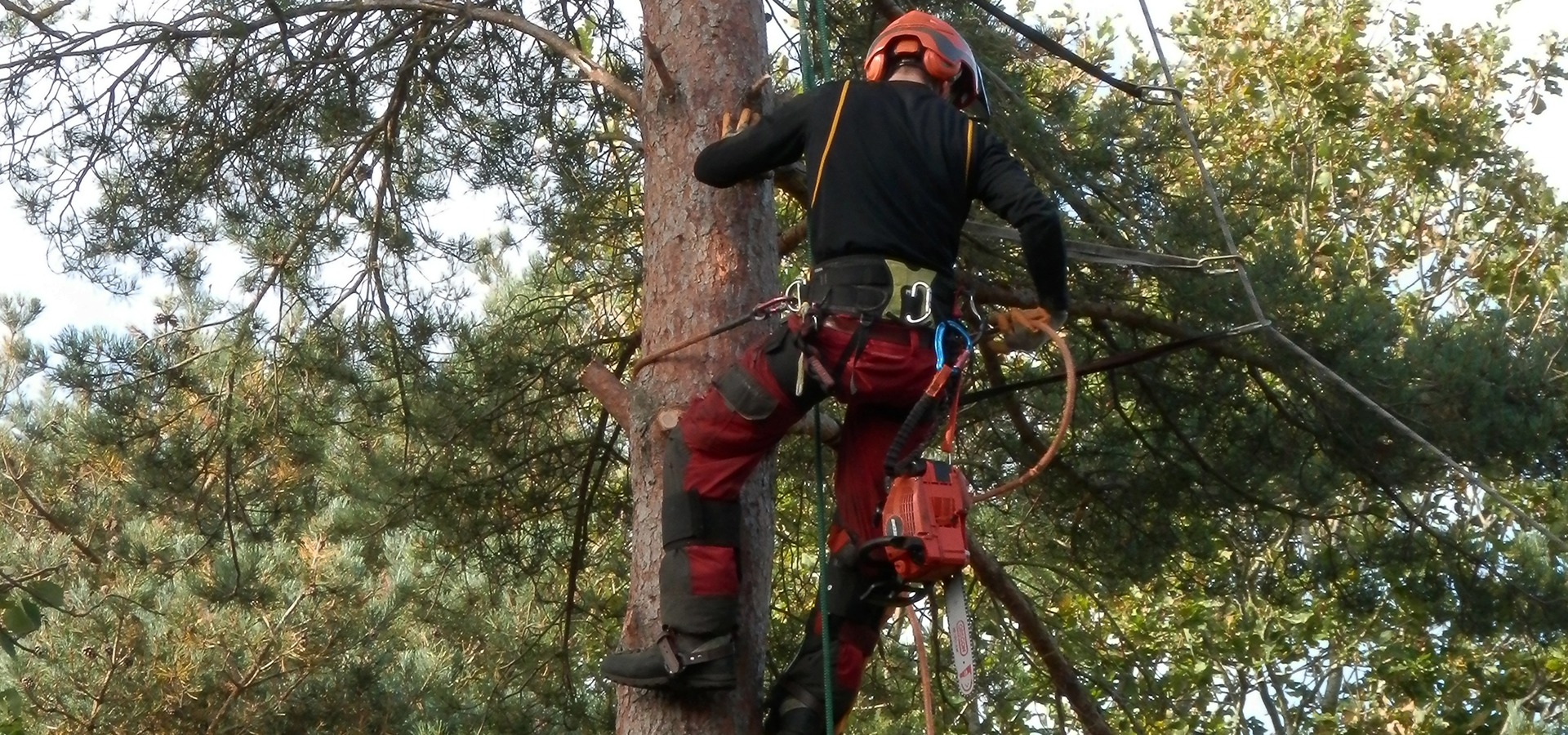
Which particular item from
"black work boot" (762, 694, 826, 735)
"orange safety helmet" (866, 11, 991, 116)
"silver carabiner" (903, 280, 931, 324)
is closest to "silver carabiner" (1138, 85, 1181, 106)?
"orange safety helmet" (866, 11, 991, 116)

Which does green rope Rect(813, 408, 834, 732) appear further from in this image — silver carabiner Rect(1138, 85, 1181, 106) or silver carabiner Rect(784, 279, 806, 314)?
silver carabiner Rect(1138, 85, 1181, 106)

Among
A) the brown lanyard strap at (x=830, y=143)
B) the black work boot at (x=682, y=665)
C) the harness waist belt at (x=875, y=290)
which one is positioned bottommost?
the black work boot at (x=682, y=665)

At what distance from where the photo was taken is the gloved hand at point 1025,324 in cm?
348

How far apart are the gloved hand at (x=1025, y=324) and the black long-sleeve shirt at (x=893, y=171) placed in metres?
0.05

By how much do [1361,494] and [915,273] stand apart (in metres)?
3.60

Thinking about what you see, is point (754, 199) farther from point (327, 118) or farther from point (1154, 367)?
point (327, 118)

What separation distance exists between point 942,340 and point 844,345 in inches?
8.1

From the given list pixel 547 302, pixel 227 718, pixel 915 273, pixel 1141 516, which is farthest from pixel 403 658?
Answer: pixel 915 273

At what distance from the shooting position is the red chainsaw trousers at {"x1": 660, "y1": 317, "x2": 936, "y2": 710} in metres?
3.19

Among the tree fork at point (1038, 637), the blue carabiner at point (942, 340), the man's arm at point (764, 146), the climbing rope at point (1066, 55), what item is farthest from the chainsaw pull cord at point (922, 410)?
the climbing rope at point (1066, 55)

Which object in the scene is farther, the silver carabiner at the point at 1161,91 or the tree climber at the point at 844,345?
the silver carabiner at the point at 1161,91

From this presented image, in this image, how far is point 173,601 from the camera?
293 inches

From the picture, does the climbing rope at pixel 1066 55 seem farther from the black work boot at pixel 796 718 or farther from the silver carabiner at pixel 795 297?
the black work boot at pixel 796 718

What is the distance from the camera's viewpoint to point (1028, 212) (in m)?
3.22
